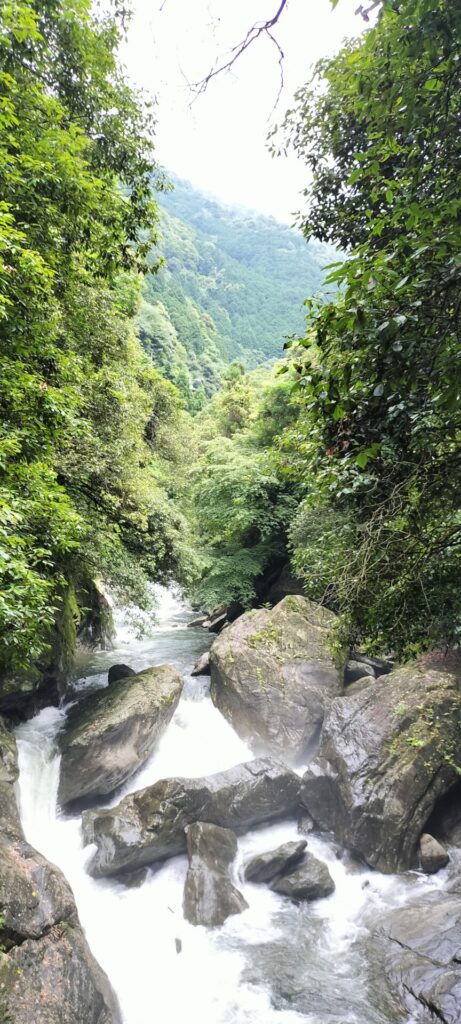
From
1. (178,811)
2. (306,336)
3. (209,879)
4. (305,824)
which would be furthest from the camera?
(305,824)

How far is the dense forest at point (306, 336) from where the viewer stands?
3.29 meters

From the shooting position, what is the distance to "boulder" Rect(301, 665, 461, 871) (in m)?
8.79

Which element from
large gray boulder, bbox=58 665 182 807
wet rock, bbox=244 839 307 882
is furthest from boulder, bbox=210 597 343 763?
wet rock, bbox=244 839 307 882

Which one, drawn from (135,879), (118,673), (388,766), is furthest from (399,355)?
(118,673)

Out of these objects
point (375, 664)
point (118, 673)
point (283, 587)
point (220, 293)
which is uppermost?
point (220, 293)

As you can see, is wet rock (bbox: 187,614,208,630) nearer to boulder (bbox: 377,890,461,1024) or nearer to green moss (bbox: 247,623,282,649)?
green moss (bbox: 247,623,282,649)

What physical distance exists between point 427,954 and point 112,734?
6464mm

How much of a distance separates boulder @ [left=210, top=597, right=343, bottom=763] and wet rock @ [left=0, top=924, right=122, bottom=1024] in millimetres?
6012

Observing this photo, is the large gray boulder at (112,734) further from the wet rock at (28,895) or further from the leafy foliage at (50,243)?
the leafy foliage at (50,243)

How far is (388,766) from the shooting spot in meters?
9.29

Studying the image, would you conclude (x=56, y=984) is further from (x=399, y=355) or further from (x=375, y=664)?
(x=375, y=664)

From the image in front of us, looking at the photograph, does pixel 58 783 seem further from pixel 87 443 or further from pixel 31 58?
pixel 31 58

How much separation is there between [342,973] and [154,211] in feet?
38.6

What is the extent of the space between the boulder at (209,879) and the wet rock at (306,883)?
752 mm
